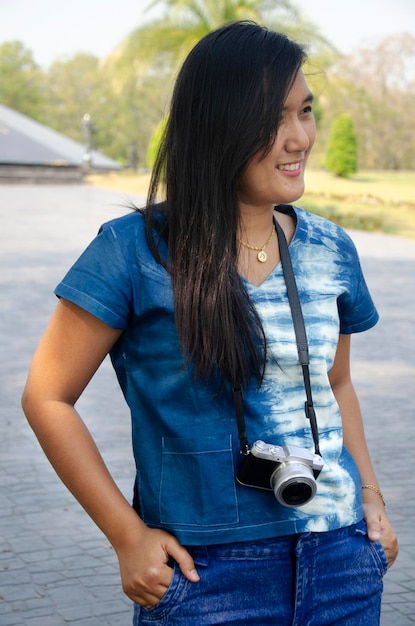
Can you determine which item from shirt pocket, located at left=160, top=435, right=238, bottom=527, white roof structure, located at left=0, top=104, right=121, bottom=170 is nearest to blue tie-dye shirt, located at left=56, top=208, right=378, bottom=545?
shirt pocket, located at left=160, top=435, right=238, bottom=527

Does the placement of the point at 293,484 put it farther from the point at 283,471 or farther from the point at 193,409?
the point at 193,409

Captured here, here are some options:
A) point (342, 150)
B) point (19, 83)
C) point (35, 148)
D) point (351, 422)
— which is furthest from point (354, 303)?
point (19, 83)

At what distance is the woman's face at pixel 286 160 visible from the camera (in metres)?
1.77

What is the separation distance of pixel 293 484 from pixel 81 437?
1.18 feet

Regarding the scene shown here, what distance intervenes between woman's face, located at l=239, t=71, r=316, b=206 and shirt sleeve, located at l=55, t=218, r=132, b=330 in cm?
25

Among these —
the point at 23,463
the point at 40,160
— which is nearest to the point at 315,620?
the point at 23,463

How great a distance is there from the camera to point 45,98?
7369 centimetres

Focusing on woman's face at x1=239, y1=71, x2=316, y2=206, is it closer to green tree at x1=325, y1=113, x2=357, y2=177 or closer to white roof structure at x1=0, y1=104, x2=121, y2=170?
green tree at x1=325, y1=113, x2=357, y2=177

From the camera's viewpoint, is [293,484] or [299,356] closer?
[293,484]

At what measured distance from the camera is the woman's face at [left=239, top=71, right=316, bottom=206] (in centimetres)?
177

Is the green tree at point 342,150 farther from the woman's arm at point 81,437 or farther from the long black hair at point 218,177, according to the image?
the woman's arm at point 81,437

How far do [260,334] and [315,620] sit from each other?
47 cm

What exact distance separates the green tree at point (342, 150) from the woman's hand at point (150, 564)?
33.2 meters

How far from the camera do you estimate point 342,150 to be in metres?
34.5
